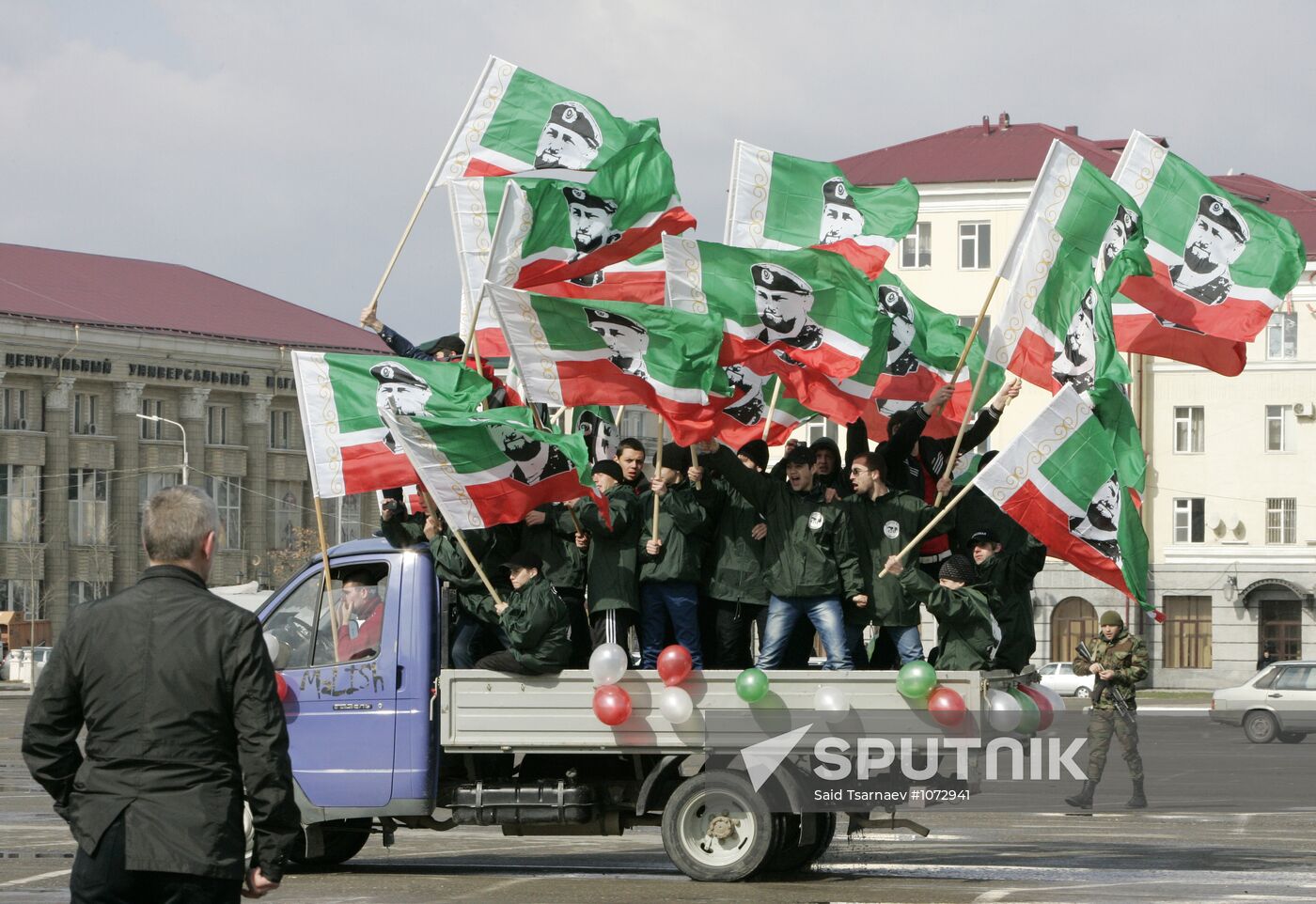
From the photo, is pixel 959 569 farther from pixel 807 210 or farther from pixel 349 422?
pixel 807 210

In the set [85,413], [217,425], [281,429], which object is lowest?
[85,413]

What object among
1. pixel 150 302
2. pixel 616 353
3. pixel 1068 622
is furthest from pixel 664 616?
pixel 150 302

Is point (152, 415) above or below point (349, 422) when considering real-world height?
above

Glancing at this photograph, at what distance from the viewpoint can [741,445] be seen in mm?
14680

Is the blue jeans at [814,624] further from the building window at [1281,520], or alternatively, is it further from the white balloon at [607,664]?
the building window at [1281,520]

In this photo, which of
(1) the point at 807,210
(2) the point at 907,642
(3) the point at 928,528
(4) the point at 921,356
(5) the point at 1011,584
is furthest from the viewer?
(1) the point at 807,210

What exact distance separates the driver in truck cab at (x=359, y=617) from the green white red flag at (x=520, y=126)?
4.67 metres

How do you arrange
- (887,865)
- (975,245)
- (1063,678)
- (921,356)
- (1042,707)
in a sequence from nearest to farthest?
1. (1042,707)
2. (887,865)
3. (921,356)
4. (1063,678)
5. (975,245)

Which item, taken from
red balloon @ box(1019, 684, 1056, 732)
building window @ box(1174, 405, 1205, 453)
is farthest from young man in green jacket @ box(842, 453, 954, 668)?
building window @ box(1174, 405, 1205, 453)

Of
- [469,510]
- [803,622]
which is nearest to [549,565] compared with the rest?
[469,510]

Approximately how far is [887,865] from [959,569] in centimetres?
242

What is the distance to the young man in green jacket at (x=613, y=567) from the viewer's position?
1280cm

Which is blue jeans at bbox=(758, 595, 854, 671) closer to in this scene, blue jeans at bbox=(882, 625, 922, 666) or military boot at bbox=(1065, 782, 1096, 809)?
blue jeans at bbox=(882, 625, 922, 666)

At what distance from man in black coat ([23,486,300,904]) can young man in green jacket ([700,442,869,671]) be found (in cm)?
706
